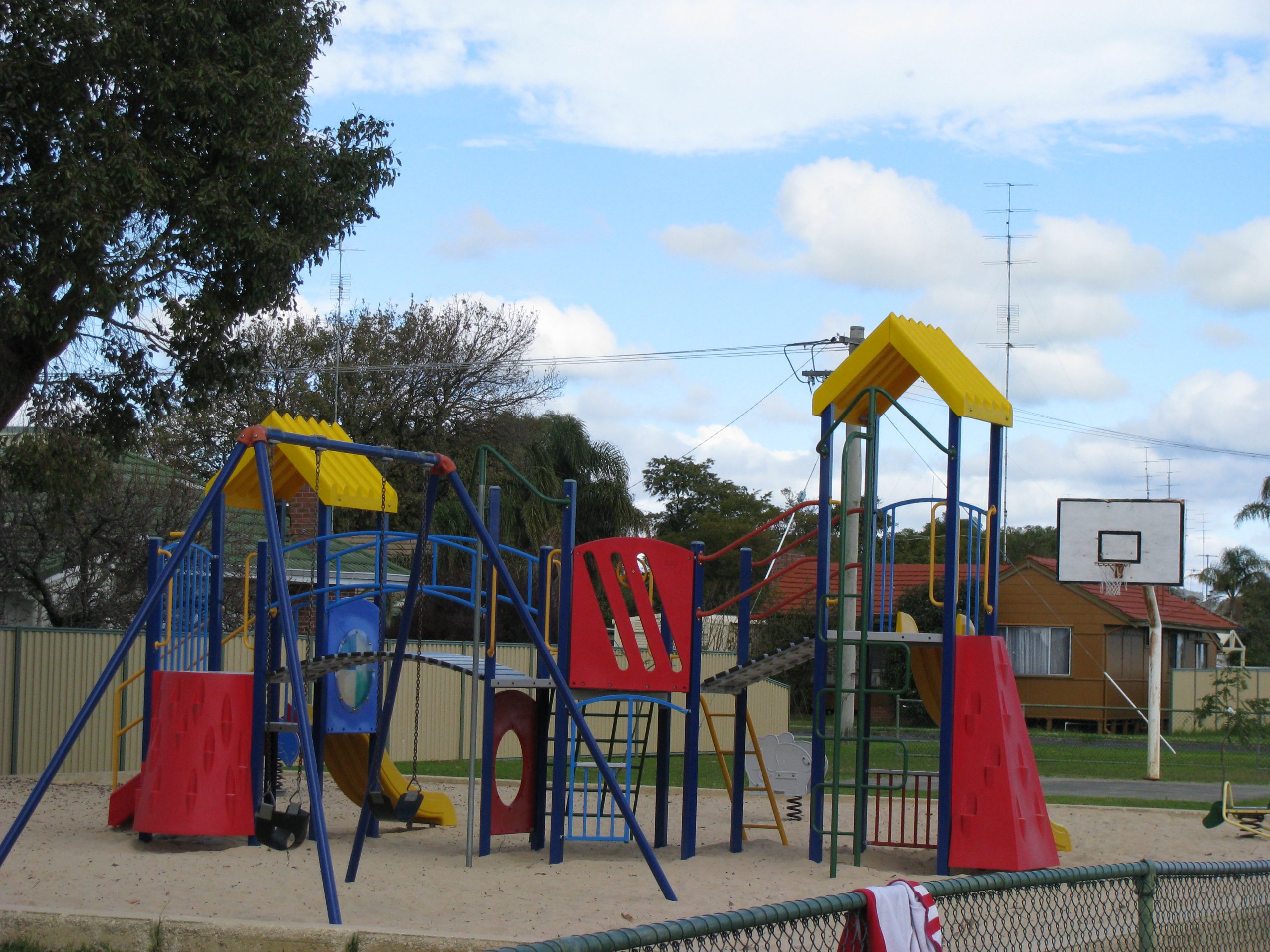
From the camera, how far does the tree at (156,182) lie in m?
12.6

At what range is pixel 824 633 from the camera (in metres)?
9.41

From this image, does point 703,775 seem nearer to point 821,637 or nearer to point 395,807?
point 821,637

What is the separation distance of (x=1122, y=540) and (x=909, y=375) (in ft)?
50.1

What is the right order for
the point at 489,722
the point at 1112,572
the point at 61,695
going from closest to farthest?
the point at 489,722
the point at 61,695
the point at 1112,572

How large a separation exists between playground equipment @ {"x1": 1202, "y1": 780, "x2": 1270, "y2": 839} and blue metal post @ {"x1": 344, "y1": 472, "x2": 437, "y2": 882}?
7.22m

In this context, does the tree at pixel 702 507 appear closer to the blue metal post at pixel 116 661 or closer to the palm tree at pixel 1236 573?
the palm tree at pixel 1236 573

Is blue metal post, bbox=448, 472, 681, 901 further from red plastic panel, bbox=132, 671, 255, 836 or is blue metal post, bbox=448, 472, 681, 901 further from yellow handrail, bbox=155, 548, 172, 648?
yellow handrail, bbox=155, 548, 172, 648

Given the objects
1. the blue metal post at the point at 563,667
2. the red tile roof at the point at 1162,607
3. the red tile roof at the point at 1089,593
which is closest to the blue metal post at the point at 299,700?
the blue metal post at the point at 563,667

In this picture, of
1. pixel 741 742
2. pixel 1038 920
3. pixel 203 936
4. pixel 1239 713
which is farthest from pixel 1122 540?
pixel 203 936

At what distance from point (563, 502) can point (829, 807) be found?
6.60 m

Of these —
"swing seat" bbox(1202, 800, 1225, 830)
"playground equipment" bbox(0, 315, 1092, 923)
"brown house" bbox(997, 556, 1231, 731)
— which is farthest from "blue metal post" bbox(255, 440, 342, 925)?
"brown house" bbox(997, 556, 1231, 731)

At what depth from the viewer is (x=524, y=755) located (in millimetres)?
10109

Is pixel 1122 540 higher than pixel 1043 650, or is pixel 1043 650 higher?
pixel 1122 540

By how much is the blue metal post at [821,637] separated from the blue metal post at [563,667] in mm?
1827
